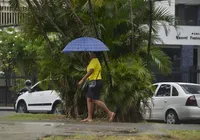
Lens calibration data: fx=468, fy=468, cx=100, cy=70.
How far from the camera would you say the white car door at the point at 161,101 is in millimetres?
15930

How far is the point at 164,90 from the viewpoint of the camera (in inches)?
639

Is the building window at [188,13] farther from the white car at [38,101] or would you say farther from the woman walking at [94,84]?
the woman walking at [94,84]

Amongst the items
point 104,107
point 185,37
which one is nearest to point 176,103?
point 104,107

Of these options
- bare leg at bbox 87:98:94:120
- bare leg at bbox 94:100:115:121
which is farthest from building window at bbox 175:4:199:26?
bare leg at bbox 87:98:94:120

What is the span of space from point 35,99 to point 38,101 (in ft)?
0.78

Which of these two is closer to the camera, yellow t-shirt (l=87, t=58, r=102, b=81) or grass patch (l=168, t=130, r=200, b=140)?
grass patch (l=168, t=130, r=200, b=140)

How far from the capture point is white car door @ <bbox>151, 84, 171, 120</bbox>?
15.9m

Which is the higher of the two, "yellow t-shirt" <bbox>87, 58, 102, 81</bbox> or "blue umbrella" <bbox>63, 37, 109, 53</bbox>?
"blue umbrella" <bbox>63, 37, 109, 53</bbox>

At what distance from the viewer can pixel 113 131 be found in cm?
926

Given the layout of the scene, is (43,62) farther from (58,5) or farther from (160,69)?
(160,69)

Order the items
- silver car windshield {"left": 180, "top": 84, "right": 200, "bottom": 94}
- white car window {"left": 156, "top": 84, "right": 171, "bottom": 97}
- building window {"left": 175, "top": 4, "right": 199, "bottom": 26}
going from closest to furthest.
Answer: silver car windshield {"left": 180, "top": 84, "right": 200, "bottom": 94}, white car window {"left": 156, "top": 84, "right": 171, "bottom": 97}, building window {"left": 175, "top": 4, "right": 199, "bottom": 26}

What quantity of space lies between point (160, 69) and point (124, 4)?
208 centimetres

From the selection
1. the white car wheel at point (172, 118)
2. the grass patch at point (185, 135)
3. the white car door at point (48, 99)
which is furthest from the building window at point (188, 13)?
the grass patch at point (185, 135)

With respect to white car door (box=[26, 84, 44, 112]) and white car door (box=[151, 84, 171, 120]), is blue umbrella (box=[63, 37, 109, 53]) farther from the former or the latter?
white car door (box=[26, 84, 44, 112])
